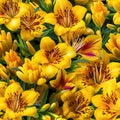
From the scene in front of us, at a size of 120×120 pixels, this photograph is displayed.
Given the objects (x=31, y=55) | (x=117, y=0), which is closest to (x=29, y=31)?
(x=31, y=55)

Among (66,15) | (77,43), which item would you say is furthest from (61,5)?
(77,43)

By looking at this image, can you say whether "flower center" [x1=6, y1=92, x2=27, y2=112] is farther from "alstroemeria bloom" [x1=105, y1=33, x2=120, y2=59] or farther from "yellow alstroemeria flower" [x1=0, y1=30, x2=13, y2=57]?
"alstroemeria bloom" [x1=105, y1=33, x2=120, y2=59]

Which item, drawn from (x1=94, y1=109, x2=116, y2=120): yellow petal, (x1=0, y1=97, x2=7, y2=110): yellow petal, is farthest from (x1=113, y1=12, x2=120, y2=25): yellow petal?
(x1=0, y1=97, x2=7, y2=110): yellow petal

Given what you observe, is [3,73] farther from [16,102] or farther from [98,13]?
[98,13]

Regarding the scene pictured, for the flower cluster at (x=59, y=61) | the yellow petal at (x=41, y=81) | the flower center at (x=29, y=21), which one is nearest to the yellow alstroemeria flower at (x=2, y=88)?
the flower cluster at (x=59, y=61)

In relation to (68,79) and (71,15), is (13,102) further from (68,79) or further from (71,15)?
(71,15)

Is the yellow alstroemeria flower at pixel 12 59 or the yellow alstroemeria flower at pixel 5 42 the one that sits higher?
the yellow alstroemeria flower at pixel 5 42

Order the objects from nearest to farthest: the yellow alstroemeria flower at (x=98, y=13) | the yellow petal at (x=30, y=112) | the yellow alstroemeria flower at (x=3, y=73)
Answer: the yellow petal at (x=30, y=112) < the yellow alstroemeria flower at (x=3, y=73) < the yellow alstroemeria flower at (x=98, y=13)

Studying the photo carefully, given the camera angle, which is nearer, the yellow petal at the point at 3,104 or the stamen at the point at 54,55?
the yellow petal at the point at 3,104

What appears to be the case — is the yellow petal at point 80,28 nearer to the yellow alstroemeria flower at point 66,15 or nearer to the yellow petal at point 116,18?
the yellow alstroemeria flower at point 66,15
